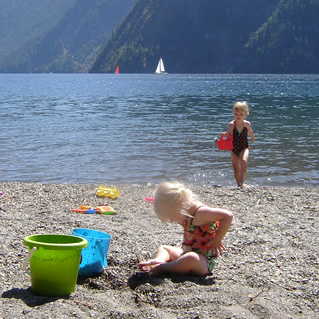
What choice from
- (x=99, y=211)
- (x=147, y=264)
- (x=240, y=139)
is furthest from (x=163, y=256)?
(x=240, y=139)

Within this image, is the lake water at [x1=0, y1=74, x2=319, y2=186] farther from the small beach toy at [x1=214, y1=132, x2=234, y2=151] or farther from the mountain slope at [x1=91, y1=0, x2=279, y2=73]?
the mountain slope at [x1=91, y1=0, x2=279, y2=73]

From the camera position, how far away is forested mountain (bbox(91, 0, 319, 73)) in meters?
141

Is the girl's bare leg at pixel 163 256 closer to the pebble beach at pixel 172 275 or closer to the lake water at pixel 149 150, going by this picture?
the pebble beach at pixel 172 275

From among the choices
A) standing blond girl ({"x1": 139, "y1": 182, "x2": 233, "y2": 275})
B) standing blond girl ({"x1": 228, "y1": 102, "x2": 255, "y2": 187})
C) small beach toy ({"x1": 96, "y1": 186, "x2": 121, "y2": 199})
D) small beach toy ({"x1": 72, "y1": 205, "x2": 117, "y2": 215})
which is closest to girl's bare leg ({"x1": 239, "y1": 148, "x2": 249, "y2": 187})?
standing blond girl ({"x1": 228, "y1": 102, "x2": 255, "y2": 187})

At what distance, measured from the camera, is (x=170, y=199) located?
471 cm

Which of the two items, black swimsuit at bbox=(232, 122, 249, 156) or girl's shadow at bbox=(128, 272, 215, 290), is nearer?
girl's shadow at bbox=(128, 272, 215, 290)

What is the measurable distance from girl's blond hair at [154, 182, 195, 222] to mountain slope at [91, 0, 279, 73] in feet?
487

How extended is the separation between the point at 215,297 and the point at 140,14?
17586 centimetres

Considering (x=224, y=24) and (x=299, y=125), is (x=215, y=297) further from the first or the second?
(x=224, y=24)

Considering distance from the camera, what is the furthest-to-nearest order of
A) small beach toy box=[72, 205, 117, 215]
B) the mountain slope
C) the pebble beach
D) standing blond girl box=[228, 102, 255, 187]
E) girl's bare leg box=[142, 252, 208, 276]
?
1. the mountain slope
2. standing blond girl box=[228, 102, 255, 187]
3. small beach toy box=[72, 205, 117, 215]
4. girl's bare leg box=[142, 252, 208, 276]
5. the pebble beach

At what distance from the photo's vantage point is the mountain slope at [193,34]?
153 meters

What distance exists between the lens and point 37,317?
3.98 meters

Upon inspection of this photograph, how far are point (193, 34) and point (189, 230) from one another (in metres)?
156

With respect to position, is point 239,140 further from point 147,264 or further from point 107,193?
point 147,264
